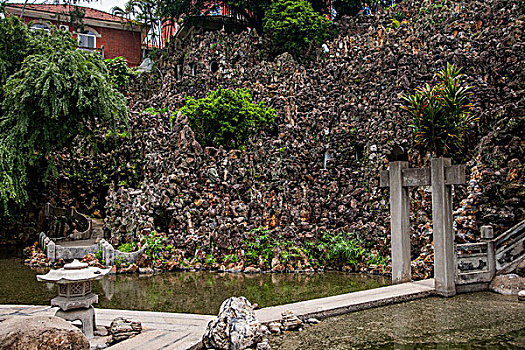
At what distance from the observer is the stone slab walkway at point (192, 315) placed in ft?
18.5

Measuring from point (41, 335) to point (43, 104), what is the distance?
13.8 metres

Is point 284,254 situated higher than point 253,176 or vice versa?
point 253,176

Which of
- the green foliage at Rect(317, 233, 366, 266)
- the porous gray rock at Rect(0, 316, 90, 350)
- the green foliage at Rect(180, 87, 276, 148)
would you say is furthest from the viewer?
the green foliage at Rect(180, 87, 276, 148)

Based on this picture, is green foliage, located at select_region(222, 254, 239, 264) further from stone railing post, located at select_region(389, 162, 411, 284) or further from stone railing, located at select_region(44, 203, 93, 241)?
stone railing, located at select_region(44, 203, 93, 241)

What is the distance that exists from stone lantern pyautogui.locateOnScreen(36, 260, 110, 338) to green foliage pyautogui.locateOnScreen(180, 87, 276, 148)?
1195 cm

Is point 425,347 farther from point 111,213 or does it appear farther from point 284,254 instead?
point 111,213

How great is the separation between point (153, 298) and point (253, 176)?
7071 mm

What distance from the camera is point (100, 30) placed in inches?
1304

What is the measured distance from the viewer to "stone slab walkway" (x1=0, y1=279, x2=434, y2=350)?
222 inches

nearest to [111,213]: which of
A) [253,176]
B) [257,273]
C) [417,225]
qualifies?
[253,176]

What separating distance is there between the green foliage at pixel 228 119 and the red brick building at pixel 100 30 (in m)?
17.3

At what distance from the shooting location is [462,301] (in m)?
7.68

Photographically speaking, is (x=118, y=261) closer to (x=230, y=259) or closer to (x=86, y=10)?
(x=230, y=259)

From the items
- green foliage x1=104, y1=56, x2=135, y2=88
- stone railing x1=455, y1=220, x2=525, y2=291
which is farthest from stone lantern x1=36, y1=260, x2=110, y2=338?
green foliage x1=104, y1=56, x2=135, y2=88
